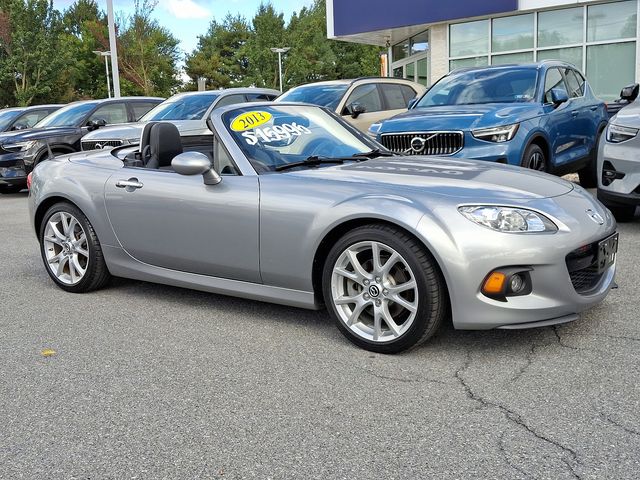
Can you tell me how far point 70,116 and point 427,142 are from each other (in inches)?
355

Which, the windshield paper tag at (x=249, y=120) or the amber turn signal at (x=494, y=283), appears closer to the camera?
the amber turn signal at (x=494, y=283)

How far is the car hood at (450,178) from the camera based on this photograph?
12.7 feet

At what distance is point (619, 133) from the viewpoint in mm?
6836

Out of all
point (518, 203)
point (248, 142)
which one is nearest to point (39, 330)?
point (248, 142)

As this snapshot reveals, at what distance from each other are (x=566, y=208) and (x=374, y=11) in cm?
1937

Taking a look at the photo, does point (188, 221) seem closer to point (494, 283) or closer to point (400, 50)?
point (494, 283)

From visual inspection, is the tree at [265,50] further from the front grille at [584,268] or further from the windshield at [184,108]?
the front grille at [584,268]

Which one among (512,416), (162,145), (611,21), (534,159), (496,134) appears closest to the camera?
(512,416)

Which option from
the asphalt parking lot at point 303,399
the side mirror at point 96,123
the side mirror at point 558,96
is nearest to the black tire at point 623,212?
the side mirror at point 558,96

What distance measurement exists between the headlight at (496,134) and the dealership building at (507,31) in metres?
12.1

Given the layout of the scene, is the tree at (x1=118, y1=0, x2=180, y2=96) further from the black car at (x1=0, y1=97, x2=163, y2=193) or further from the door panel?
the door panel

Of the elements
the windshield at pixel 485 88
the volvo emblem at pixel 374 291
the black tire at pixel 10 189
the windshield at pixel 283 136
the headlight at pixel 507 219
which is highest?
the windshield at pixel 485 88

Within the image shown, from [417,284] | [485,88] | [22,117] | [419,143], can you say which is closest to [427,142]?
[419,143]

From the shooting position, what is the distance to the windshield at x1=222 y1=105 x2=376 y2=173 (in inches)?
180
